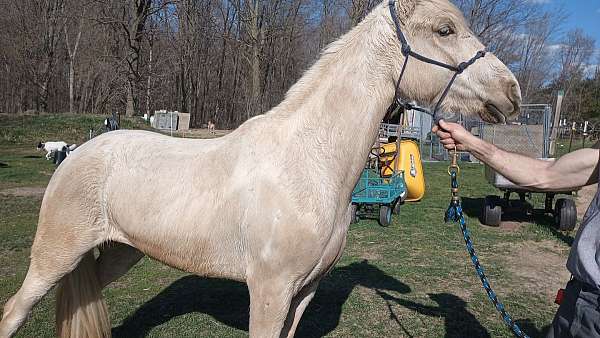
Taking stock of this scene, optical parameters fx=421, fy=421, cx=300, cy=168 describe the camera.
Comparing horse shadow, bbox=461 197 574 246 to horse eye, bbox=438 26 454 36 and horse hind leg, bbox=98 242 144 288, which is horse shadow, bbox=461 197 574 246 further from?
horse hind leg, bbox=98 242 144 288

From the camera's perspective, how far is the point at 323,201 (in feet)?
6.94

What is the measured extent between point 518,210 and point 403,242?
367cm

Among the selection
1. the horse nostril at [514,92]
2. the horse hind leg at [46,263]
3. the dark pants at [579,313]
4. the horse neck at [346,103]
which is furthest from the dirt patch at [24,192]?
the dark pants at [579,313]

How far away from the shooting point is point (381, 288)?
16.5 ft

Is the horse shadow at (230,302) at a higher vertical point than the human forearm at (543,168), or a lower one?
lower

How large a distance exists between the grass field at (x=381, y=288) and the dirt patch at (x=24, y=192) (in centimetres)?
96

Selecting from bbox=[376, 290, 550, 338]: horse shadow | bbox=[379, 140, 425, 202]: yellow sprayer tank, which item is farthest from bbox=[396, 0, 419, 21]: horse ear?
bbox=[379, 140, 425, 202]: yellow sprayer tank

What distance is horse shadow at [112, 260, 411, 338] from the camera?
13.0 feet

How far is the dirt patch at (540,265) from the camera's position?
545cm

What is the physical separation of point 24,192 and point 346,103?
1032 centimetres

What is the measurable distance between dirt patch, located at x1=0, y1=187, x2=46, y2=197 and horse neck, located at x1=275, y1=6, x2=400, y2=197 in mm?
9594

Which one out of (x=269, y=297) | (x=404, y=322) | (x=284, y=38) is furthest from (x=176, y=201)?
(x=284, y=38)

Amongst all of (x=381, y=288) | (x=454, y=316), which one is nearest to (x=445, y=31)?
(x=454, y=316)

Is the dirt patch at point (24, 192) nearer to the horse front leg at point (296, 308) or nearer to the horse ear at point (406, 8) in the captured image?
the horse front leg at point (296, 308)
